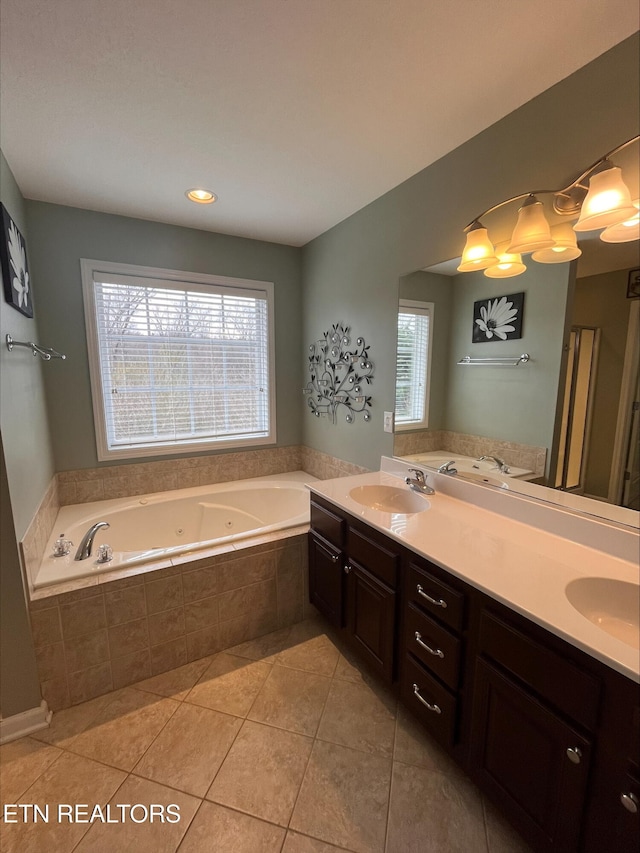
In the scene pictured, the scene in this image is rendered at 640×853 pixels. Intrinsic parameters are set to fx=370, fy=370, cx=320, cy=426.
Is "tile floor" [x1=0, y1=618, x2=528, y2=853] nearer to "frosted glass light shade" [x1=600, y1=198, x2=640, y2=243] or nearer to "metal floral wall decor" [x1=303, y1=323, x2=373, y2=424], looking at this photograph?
"metal floral wall decor" [x1=303, y1=323, x2=373, y2=424]

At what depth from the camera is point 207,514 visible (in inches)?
110

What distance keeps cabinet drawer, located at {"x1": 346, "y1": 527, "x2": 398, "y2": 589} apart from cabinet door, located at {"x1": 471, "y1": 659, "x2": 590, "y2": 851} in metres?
0.43

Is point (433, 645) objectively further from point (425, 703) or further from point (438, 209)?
point (438, 209)

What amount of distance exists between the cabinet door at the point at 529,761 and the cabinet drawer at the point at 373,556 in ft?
1.41

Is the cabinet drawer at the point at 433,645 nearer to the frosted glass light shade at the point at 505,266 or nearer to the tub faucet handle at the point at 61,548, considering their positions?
the frosted glass light shade at the point at 505,266

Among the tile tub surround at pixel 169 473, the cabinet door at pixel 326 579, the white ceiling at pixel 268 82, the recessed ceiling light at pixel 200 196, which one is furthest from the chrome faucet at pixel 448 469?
the recessed ceiling light at pixel 200 196

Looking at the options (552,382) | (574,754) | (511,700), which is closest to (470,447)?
(552,382)

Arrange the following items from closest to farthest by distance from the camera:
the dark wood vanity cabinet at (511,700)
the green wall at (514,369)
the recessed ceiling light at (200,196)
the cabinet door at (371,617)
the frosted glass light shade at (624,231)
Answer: the dark wood vanity cabinet at (511,700) → the frosted glass light shade at (624,231) → the green wall at (514,369) → the cabinet door at (371,617) → the recessed ceiling light at (200,196)

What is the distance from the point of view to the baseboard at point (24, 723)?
1.53 metres

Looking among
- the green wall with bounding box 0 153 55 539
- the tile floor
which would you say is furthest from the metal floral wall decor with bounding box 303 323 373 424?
the green wall with bounding box 0 153 55 539

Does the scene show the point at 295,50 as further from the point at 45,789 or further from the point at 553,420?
the point at 45,789

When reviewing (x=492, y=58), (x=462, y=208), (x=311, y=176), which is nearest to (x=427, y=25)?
(x=492, y=58)

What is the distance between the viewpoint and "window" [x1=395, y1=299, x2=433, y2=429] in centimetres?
202

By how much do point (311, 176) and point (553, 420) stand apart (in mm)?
1699
